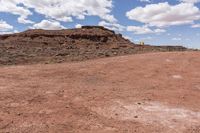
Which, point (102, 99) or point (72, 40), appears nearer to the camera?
point (102, 99)

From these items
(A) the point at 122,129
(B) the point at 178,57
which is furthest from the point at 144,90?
(B) the point at 178,57

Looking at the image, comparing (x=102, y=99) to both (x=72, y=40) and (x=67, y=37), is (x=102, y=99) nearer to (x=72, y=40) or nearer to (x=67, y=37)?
(x=72, y=40)


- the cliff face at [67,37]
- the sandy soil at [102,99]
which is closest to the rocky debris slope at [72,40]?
the cliff face at [67,37]

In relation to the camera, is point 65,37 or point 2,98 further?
point 65,37

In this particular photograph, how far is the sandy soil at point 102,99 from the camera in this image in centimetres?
908

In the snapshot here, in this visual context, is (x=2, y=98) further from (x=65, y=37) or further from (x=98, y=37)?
(x=98, y=37)

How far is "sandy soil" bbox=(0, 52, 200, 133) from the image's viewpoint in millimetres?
9078

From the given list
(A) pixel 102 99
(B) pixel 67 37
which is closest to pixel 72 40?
(B) pixel 67 37

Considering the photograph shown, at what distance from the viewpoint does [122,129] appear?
8.88m

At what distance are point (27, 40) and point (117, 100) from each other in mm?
31754

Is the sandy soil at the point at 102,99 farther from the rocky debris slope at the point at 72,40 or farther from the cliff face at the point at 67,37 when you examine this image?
the cliff face at the point at 67,37

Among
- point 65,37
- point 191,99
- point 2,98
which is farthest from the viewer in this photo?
point 65,37

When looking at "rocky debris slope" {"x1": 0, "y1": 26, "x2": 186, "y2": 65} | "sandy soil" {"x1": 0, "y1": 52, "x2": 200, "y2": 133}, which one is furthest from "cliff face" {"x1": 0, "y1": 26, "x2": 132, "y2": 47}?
"sandy soil" {"x1": 0, "y1": 52, "x2": 200, "y2": 133}

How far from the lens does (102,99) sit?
1162 cm
